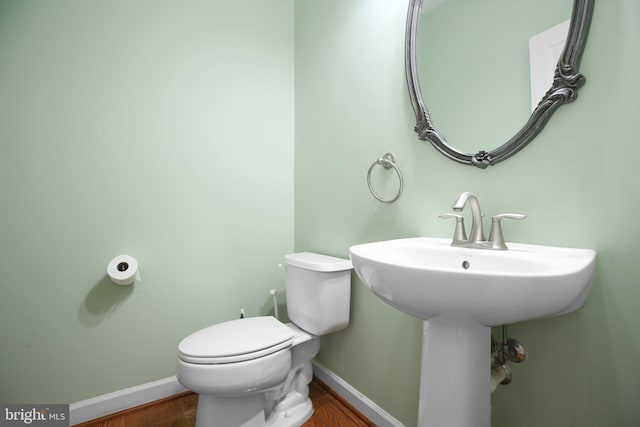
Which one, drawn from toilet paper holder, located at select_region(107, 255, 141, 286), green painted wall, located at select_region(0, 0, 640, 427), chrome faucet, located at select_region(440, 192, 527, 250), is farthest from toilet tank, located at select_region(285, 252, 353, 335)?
toilet paper holder, located at select_region(107, 255, 141, 286)

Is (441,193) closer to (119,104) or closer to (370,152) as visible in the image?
(370,152)

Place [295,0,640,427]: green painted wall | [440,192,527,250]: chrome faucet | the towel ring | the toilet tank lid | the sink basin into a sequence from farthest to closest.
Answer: the toilet tank lid
the towel ring
[440,192,527,250]: chrome faucet
[295,0,640,427]: green painted wall
the sink basin

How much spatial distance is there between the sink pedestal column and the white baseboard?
1.85ft

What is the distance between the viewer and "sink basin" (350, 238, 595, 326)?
0.50 meters

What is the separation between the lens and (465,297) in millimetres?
525

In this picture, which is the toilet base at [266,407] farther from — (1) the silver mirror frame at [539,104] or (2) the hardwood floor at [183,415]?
(1) the silver mirror frame at [539,104]

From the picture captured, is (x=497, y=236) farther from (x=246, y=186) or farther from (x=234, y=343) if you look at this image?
(x=246, y=186)

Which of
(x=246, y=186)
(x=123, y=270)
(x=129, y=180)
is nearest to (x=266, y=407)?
(x=123, y=270)

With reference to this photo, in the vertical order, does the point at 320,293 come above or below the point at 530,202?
below

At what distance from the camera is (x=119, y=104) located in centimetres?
133

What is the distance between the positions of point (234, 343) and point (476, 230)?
913mm

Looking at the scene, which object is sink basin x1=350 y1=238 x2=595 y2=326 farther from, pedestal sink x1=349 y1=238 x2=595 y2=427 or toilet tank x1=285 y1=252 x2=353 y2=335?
toilet tank x1=285 y1=252 x2=353 y2=335

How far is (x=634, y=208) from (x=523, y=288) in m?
0.40

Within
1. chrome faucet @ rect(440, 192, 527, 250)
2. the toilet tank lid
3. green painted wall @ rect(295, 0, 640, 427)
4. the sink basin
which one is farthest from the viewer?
the toilet tank lid
